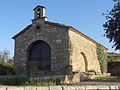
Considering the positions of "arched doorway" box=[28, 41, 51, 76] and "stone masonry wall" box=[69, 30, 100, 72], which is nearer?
"stone masonry wall" box=[69, 30, 100, 72]

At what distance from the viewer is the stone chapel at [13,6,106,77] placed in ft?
52.0

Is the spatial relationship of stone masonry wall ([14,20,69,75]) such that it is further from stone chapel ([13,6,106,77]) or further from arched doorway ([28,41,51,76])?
arched doorway ([28,41,51,76])

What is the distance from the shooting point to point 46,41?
1691cm

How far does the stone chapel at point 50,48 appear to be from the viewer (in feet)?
52.0

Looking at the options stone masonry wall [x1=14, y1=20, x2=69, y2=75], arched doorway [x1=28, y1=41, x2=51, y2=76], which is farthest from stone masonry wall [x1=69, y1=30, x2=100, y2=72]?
arched doorway [x1=28, y1=41, x2=51, y2=76]

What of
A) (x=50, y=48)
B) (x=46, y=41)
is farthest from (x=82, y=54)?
(x=46, y=41)

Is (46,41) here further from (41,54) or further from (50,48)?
(41,54)

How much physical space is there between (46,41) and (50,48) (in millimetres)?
720

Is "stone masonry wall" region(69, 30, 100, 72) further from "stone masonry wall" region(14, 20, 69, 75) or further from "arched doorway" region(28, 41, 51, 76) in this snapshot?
"arched doorway" region(28, 41, 51, 76)

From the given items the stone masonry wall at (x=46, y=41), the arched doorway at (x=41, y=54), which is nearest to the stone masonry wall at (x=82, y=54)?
the stone masonry wall at (x=46, y=41)

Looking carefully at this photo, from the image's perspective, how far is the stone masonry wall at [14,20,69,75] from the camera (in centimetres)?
1596

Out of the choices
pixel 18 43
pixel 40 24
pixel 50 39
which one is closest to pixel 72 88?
pixel 50 39

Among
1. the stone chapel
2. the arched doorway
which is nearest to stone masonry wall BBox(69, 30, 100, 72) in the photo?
the stone chapel

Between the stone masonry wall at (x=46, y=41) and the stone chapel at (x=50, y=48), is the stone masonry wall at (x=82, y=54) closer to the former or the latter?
the stone chapel at (x=50, y=48)
